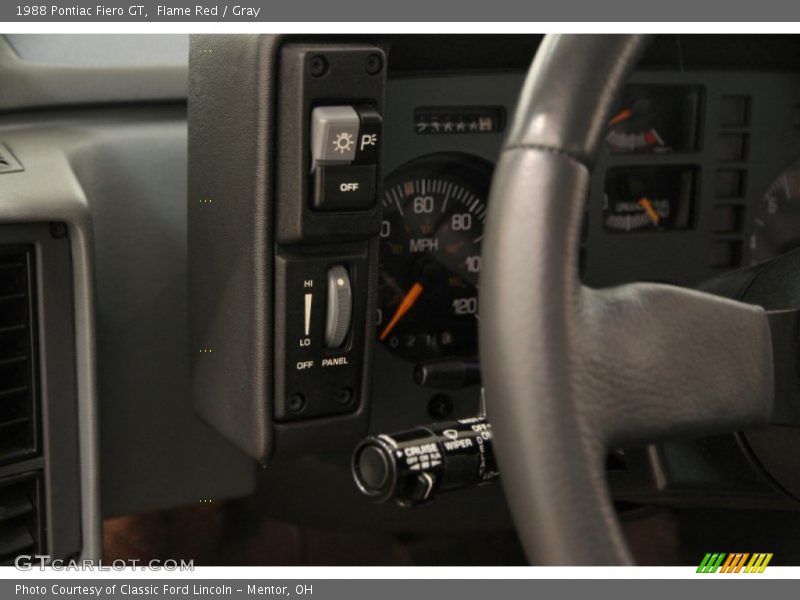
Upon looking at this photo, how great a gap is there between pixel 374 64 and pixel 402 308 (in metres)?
0.43

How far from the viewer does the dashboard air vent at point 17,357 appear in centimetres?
126

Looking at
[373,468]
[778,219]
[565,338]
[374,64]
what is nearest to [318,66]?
[374,64]

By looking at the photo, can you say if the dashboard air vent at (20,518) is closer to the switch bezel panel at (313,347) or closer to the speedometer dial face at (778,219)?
the switch bezel panel at (313,347)

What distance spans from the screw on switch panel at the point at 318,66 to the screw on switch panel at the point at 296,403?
1.18 ft

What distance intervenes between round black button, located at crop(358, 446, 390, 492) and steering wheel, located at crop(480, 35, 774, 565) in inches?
12.7

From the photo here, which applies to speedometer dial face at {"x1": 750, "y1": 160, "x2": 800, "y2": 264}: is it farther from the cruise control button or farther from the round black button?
the round black button

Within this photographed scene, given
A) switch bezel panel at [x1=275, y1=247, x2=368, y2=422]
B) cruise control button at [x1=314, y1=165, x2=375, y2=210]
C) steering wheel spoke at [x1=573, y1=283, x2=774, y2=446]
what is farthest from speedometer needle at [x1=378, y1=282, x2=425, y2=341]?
steering wheel spoke at [x1=573, y1=283, x2=774, y2=446]

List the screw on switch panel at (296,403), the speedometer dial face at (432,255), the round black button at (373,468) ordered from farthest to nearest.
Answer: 1. the speedometer dial face at (432,255)
2. the screw on switch panel at (296,403)
3. the round black button at (373,468)

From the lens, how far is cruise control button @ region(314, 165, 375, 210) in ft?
3.93

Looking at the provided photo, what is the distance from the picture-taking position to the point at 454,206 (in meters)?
1.57

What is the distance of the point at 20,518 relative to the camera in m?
1.34

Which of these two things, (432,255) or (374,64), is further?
(432,255)

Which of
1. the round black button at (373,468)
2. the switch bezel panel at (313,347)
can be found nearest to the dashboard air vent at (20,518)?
the switch bezel panel at (313,347)

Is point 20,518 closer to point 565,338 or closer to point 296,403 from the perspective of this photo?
point 296,403
